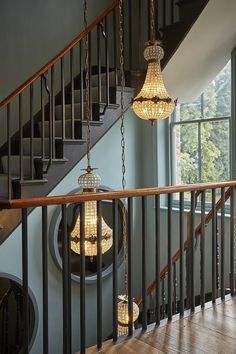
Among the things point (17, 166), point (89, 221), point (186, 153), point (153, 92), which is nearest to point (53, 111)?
point (17, 166)

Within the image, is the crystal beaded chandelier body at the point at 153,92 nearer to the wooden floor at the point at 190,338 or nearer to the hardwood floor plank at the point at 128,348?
the wooden floor at the point at 190,338

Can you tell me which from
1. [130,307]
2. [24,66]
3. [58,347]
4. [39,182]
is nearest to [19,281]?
[58,347]

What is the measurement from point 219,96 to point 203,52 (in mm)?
1241

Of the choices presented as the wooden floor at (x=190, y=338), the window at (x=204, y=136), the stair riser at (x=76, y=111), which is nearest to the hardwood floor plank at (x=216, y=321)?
the wooden floor at (x=190, y=338)

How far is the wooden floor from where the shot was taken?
2170mm

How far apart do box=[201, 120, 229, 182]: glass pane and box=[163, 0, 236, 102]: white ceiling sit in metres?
0.58

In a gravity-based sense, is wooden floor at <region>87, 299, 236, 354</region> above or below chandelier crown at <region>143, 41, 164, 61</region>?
below

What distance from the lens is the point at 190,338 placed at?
2293mm

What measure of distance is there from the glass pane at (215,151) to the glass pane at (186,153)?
15cm

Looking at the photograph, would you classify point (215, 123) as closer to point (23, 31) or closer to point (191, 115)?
point (191, 115)

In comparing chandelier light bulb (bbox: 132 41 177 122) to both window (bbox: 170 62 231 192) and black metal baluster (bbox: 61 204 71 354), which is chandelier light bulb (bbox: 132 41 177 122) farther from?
window (bbox: 170 62 231 192)

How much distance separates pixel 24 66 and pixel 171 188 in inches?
162

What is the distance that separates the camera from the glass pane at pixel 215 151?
563 centimetres

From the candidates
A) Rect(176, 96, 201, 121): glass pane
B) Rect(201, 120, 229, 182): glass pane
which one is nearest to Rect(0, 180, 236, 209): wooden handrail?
Rect(201, 120, 229, 182): glass pane
